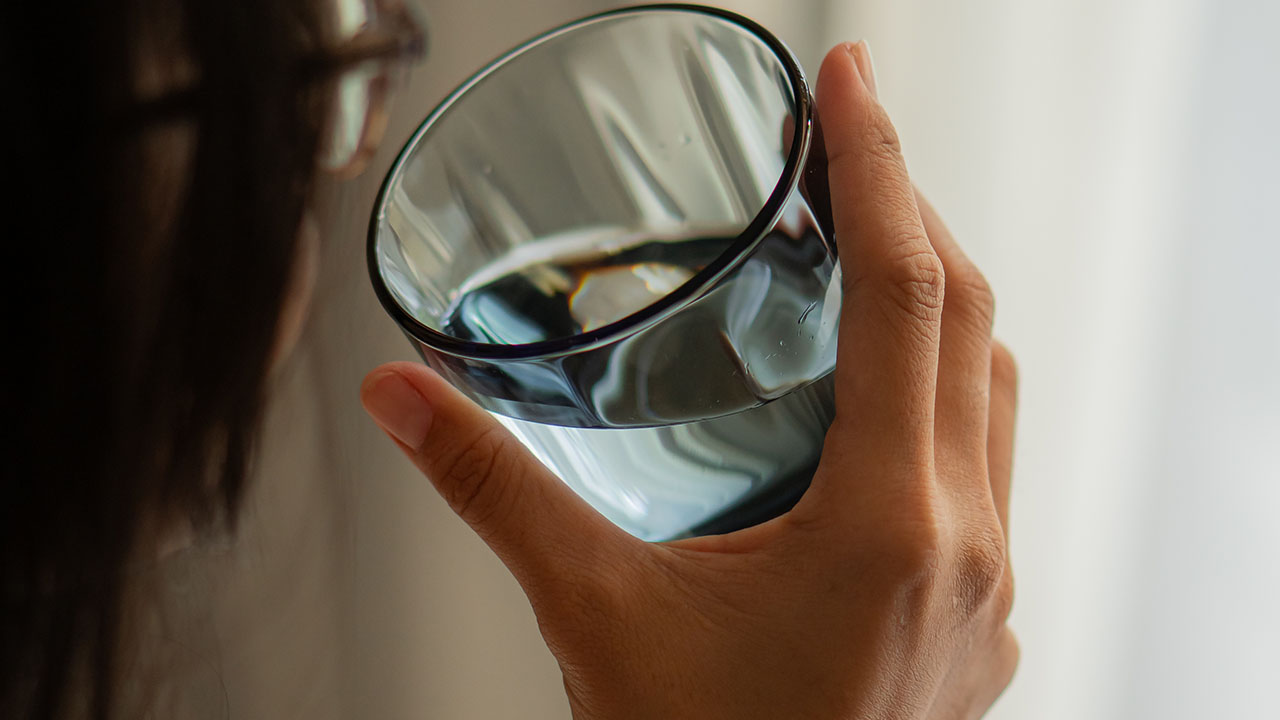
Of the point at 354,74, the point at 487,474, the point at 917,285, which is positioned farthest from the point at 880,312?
the point at 354,74

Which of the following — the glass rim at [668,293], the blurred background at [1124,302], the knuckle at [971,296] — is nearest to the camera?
the glass rim at [668,293]

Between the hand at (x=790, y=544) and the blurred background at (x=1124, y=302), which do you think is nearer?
the hand at (x=790, y=544)

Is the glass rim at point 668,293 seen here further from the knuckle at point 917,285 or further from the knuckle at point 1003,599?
the knuckle at point 1003,599

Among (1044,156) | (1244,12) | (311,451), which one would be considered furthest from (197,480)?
(1244,12)

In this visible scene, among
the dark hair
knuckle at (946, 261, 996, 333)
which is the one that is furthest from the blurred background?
the dark hair

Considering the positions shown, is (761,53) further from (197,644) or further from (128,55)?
(197,644)

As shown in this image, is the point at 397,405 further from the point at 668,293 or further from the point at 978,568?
the point at 978,568

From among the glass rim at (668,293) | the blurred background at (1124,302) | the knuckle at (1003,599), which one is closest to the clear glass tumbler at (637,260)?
the glass rim at (668,293)
